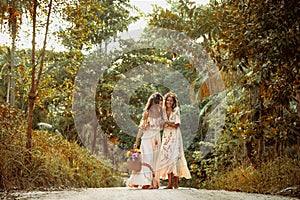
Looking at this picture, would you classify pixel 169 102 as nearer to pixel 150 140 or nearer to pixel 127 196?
pixel 150 140

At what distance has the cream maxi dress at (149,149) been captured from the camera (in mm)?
10961

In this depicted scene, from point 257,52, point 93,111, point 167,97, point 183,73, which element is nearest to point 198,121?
point 183,73

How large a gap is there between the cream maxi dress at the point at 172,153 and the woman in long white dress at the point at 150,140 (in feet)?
0.47

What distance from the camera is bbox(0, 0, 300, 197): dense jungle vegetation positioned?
26.9 feet

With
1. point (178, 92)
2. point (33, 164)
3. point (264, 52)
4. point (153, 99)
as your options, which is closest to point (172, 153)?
point (153, 99)

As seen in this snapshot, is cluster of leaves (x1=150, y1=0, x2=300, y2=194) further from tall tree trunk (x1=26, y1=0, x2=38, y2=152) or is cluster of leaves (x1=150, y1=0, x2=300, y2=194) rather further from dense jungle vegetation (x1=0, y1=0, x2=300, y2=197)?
tall tree trunk (x1=26, y1=0, x2=38, y2=152)

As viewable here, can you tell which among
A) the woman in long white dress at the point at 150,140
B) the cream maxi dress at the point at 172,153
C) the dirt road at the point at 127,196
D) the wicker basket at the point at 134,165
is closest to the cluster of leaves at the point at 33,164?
A: the dirt road at the point at 127,196

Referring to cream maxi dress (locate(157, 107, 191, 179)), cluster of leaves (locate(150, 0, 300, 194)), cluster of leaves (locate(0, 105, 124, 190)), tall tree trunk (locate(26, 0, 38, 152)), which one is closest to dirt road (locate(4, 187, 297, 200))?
cluster of leaves (locate(0, 105, 124, 190))

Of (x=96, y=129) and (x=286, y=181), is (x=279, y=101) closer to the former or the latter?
(x=286, y=181)

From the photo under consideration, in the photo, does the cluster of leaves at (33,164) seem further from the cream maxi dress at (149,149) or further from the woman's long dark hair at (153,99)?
the woman's long dark hair at (153,99)

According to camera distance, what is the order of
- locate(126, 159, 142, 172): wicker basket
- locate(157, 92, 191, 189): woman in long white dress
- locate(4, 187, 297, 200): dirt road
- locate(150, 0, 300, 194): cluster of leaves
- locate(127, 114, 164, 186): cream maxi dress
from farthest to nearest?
locate(157, 92, 191, 189): woman in long white dress → locate(127, 114, 164, 186): cream maxi dress → locate(126, 159, 142, 172): wicker basket → locate(150, 0, 300, 194): cluster of leaves → locate(4, 187, 297, 200): dirt road

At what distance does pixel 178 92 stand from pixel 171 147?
512 inches

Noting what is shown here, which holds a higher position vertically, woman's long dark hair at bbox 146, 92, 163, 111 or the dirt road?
woman's long dark hair at bbox 146, 92, 163, 111

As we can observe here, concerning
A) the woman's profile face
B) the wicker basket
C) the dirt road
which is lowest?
the dirt road
